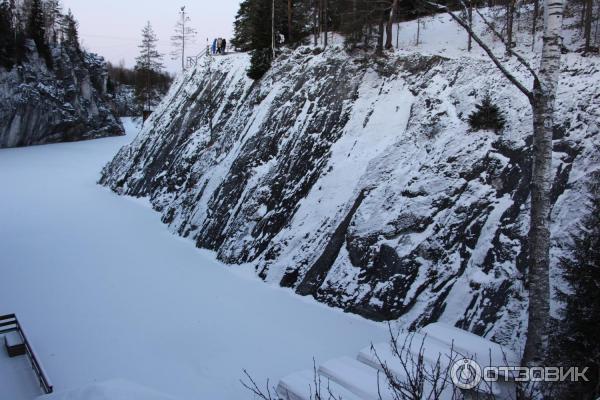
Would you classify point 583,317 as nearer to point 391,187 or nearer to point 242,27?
point 391,187

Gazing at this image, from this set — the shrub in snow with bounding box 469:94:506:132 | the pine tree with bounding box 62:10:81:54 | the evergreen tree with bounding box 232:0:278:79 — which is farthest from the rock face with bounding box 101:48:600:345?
the pine tree with bounding box 62:10:81:54

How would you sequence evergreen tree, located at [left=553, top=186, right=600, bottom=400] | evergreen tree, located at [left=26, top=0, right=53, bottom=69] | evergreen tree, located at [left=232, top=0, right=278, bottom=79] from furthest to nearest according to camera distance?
evergreen tree, located at [left=26, top=0, right=53, bottom=69] → evergreen tree, located at [left=232, top=0, right=278, bottom=79] → evergreen tree, located at [left=553, top=186, right=600, bottom=400]

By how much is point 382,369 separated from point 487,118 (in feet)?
25.9

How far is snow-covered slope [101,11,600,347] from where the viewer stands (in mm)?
8844

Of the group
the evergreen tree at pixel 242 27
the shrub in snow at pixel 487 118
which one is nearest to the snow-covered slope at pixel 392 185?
the shrub in snow at pixel 487 118

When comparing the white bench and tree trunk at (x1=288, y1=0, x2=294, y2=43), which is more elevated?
tree trunk at (x1=288, y1=0, x2=294, y2=43)

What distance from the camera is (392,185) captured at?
37.2ft

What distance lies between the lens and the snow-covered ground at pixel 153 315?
8398 millimetres

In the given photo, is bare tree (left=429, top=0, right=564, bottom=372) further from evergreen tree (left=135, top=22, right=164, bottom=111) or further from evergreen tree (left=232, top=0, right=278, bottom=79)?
evergreen tree (left=135, top=22, right=164, bottom=111)

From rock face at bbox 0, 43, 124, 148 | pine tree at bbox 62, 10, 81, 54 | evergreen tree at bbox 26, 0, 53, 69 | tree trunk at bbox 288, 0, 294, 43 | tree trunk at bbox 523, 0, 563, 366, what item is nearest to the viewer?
tree trunk at bbox 523, 0, 563, 366

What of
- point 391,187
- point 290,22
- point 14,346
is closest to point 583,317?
point 391,187

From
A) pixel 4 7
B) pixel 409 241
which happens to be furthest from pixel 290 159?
pixel 4 7

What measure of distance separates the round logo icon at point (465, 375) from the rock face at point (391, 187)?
381cm

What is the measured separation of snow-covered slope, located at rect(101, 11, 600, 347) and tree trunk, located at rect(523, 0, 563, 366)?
296 cm
